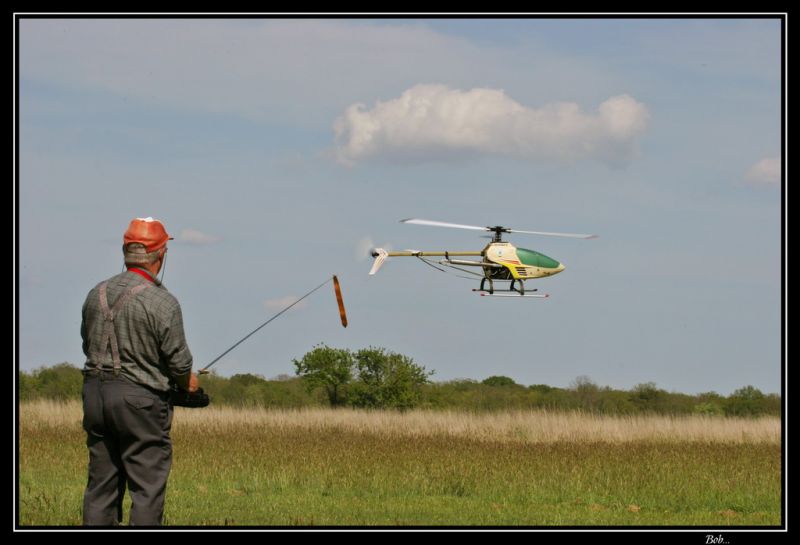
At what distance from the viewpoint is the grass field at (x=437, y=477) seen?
1152 centimetres

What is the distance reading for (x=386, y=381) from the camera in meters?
34.8

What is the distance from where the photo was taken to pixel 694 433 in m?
24.7

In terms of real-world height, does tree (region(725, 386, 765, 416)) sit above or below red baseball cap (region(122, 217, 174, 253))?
below

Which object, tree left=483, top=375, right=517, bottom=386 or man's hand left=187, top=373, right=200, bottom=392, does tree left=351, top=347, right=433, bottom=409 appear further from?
man's hand left=187, top=373, right=200, bottom=392

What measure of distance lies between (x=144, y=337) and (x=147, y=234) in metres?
0.66

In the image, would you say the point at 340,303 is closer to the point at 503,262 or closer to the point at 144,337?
the point at 144,337

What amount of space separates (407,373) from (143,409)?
2858 cm

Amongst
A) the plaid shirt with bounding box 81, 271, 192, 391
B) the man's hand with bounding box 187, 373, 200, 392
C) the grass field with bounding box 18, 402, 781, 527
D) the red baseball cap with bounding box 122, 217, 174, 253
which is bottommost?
the grass field with bounding box 18, 402, 781, 527

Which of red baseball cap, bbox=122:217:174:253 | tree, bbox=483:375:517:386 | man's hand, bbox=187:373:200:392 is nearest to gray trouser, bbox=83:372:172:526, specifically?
man's hand, bbox=187:373:200:392

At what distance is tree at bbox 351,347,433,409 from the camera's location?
3453cm

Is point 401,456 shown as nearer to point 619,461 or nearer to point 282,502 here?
point 619,461

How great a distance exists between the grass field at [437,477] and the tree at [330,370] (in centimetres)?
1096

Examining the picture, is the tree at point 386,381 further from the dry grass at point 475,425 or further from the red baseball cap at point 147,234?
the red baseball cap at point 147,234

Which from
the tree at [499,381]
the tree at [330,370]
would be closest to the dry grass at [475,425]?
the tree at [330,370]
